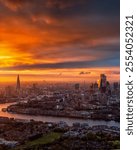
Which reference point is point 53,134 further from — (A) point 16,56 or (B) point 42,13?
(B) point 42,13

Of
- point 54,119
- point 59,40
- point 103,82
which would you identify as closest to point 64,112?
point 54,119

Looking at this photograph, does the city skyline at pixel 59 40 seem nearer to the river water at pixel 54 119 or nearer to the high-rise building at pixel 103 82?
the high-rise building at pixel 103 82

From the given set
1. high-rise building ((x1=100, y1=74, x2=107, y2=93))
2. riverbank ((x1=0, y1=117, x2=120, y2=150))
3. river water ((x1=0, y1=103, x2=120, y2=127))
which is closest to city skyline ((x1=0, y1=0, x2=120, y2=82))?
high-rise building ((x1=100, y1=74, x2=107, y2=93))

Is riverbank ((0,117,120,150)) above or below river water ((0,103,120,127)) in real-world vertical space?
below

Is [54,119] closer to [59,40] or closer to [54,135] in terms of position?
[54,135]

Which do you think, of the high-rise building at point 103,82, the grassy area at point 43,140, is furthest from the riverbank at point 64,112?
the grassy area at point 43,140

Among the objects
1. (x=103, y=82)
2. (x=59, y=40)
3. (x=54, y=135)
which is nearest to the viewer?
(x=59, y=40)

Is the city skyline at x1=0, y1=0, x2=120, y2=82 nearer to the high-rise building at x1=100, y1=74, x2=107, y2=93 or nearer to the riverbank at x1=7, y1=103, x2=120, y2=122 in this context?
the high-rise building at x1=100, y1=74, x2=107, y2=93

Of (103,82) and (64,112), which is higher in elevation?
(103,82)
